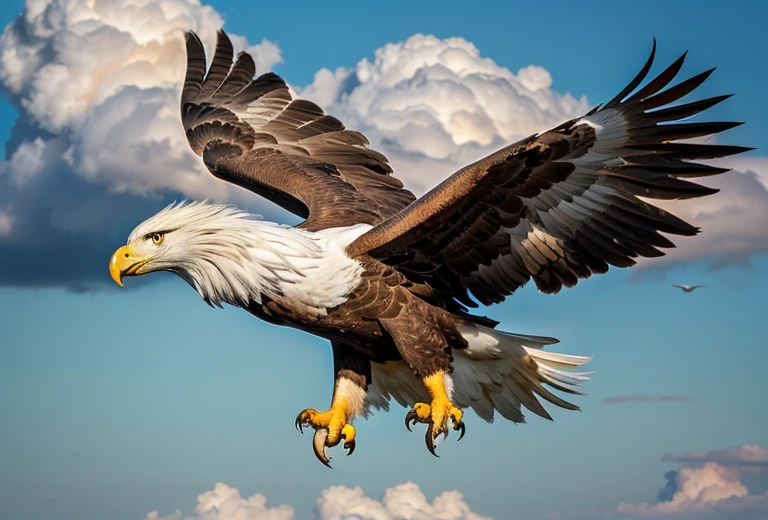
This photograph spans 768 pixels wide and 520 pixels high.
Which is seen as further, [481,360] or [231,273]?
[481,360]

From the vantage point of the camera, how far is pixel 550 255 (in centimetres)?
626

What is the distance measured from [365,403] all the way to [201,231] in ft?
4.96

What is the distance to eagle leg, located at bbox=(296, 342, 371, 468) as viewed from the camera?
6.67 metres

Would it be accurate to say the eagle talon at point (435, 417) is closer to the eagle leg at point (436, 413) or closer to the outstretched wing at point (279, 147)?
the eagle leg at point (436, 413)

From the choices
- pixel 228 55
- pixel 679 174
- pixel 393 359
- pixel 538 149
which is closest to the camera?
pixel 538 149

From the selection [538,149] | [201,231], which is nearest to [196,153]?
[201,231]

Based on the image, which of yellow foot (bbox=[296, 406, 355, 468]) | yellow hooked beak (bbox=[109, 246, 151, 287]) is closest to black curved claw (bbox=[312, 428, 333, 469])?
yellow foot (bbox=[296, 406, 355, 468])

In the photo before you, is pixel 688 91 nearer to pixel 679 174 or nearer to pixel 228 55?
pixel 679 174

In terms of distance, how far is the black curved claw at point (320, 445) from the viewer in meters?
6.67

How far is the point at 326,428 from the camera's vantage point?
21.9 feet

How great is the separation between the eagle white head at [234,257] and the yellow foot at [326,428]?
0.85 meters

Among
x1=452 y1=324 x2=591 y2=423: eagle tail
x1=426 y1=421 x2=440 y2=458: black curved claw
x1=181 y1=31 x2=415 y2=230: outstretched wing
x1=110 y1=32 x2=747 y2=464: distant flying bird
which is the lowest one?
x1=426 y1=421 x2=440 y2=458: black curved claw

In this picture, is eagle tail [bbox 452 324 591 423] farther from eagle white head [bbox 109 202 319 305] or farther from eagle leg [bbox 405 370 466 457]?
eagle white head [bbox 109 202 319 305]

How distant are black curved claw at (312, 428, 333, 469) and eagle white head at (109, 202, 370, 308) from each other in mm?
959
